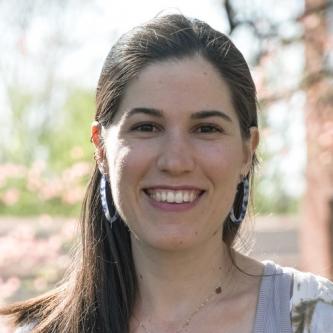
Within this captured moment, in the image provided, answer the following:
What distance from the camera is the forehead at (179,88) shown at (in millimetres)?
2238

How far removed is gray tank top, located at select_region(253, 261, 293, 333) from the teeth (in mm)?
308

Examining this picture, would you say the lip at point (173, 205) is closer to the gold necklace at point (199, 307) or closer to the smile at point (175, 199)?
the smile at point (175, 199)

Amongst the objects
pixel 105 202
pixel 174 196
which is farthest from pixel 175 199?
pixel 105 202

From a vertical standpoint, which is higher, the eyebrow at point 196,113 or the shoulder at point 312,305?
the eyebrow at point 196,113

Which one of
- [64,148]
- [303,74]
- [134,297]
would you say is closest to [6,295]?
[303,74]

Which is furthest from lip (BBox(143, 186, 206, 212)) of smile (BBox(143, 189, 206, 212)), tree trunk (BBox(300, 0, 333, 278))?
tree trunk (BBox(300, 0, 333, 278))

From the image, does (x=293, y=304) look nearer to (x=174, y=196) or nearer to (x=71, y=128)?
(x=174, y=196)

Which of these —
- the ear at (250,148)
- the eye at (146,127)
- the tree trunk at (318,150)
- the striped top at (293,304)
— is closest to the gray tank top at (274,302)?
the striped top at (293,304)

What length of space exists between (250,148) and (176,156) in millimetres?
320

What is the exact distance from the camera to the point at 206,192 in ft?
7.36

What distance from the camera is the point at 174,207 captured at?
2264 millimetres

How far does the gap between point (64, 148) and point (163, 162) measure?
1238cm

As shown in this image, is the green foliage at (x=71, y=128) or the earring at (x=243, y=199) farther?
the green foliage at (x=71, y=128)

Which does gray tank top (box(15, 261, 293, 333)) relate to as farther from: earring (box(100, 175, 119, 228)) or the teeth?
earring (box(100, 175, 119, 228))
